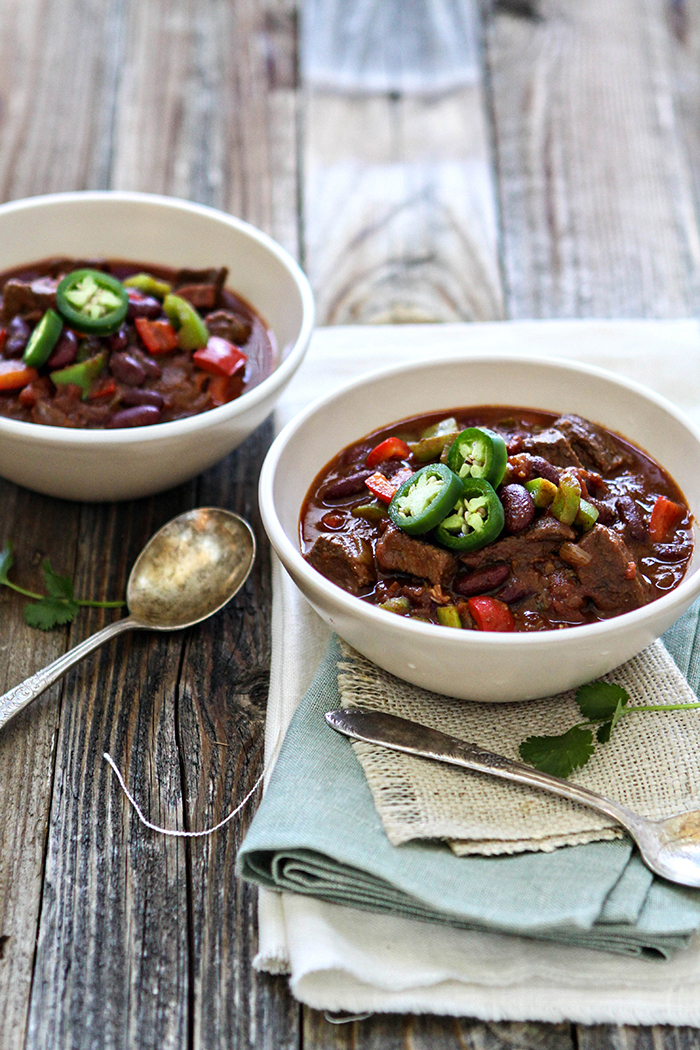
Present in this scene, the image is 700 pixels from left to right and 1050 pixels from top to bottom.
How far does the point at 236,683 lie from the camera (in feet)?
10.1

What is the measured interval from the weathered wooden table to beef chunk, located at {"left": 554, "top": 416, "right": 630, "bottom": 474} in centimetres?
104

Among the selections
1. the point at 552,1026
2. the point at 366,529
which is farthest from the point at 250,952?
the point at 366,529

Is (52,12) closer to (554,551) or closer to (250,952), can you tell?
(554,551)

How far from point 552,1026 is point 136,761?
1241 millimetres

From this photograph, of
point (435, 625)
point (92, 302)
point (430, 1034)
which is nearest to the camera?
point (430, 1034)

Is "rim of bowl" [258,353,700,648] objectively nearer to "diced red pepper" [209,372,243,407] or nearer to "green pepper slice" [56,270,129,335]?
"diced red pepper" [209,372,243,407]

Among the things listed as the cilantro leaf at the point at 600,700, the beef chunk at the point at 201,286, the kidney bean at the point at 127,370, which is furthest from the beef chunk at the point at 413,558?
the beef chunk at the point at 201,286

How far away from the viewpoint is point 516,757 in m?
2.70

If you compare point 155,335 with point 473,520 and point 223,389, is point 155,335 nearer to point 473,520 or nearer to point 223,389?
point 223,389

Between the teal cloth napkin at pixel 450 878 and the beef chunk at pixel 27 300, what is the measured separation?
6.13ft

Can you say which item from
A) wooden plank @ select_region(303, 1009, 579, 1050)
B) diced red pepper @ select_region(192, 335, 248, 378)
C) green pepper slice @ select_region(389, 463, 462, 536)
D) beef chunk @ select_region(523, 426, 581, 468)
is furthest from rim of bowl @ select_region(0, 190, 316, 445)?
wooden plank @ select_region(303, 1009, 579, 1050)

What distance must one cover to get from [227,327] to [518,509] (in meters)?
1.50

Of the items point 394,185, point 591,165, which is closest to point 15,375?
point 394,185

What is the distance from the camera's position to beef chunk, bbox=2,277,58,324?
3568 mm
